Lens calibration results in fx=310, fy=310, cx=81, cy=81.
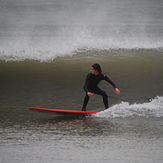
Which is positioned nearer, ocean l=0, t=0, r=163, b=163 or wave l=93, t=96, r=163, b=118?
ocean l=0, t=0, r=163, b=163

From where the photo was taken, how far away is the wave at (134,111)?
596cm

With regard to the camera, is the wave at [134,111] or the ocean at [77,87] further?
the wave at [134,111]

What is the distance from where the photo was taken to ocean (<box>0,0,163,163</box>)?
4289mm

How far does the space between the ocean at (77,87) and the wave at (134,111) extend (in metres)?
0.02

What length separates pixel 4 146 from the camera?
436cm

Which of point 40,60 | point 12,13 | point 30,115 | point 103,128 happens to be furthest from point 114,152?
point 12,13

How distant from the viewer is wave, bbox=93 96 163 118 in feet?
19.5

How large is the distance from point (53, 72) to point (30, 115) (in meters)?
4.35

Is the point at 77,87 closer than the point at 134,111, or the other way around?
the point at 134,111

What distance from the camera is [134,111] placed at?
6.23 meters

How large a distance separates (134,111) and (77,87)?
9.30 ft

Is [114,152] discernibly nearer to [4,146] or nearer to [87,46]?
[4,146]

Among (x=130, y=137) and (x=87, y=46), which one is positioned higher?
(x=87, y=46)

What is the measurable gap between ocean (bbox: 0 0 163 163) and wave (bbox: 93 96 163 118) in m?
0.02
